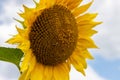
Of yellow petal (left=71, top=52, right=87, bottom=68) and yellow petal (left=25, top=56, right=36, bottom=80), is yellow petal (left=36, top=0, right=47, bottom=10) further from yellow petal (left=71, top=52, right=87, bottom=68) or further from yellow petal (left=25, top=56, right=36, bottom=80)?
yellow petal (left=71, top=52, right=87, bottom=68)

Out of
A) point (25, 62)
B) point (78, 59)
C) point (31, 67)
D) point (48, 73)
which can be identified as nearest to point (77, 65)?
point (78, 59)

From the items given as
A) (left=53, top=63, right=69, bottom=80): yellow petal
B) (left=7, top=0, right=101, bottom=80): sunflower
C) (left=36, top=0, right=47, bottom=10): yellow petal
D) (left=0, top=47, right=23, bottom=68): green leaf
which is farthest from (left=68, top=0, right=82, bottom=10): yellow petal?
(left=0, top=47, right=23, bottom=68): green leaf

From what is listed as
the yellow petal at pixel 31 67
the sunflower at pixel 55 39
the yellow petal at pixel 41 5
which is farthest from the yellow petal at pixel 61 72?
the yellow petal at pixel 41 5

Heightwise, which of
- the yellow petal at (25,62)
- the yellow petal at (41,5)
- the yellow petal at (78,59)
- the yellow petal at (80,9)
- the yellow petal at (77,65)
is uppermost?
the yellow petal at (80,9)

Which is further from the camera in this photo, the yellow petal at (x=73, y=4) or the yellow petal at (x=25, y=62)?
the yellow petal at (x=73, y=4)

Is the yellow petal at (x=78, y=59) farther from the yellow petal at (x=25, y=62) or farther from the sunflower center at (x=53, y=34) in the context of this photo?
the yellow petal at (x=25, y=62)

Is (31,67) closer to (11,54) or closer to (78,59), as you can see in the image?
(11,54)
